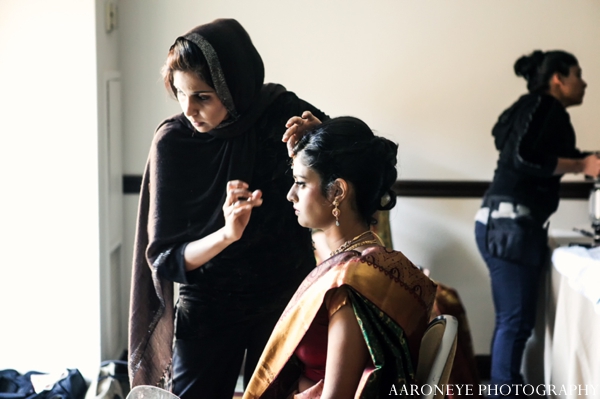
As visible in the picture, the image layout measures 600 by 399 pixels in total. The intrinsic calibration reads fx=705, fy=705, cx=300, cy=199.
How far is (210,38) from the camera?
4.80 feet

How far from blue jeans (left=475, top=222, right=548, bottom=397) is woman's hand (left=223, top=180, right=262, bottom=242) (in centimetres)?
142

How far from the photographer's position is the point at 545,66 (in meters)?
2.51

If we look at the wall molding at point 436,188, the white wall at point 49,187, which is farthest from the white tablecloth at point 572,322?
the white wall at point 49,187

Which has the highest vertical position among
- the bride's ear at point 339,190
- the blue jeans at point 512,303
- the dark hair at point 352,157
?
the dark hair at point 352,157

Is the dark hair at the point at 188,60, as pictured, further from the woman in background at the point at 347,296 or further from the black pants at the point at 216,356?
the black pants at the point at 216,356

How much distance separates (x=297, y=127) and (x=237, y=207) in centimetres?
20

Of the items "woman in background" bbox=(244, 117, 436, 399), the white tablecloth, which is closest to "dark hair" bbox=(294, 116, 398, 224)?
"woman in background" bbox=(244, 117, 436, 399)

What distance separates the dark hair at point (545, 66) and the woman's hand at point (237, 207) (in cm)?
150

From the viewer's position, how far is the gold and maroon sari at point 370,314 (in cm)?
120

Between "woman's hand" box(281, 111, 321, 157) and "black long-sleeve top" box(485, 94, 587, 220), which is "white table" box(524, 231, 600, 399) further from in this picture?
"woman's hand" box(281, 111, 321, 157)

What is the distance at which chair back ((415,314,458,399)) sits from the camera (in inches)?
45.2

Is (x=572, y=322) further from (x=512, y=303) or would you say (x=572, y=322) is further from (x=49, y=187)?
(x=49, y=187)

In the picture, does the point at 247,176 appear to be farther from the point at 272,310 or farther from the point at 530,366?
the point at 530,366

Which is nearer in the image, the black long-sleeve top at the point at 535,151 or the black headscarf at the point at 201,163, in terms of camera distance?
the black headscarf at the point at 201,163
